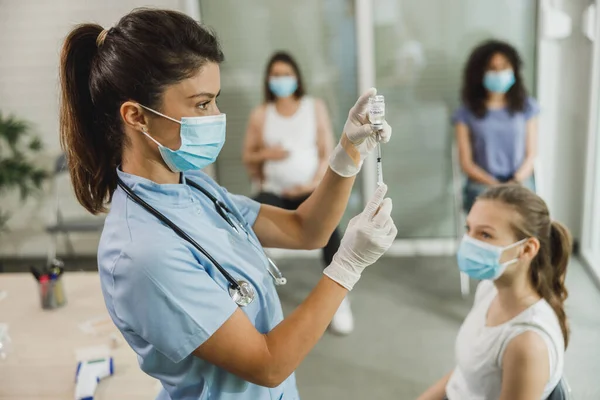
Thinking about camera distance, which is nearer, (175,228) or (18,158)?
(175,228)

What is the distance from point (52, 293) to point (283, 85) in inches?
73.6

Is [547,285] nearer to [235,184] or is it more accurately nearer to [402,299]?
[402,299]

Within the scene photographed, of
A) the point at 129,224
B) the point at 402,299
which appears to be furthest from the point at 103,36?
the point at 402,299

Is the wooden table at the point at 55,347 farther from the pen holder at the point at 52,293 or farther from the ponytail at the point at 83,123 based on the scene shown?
the ponytail at the point at 83,123

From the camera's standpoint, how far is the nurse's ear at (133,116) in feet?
4.01

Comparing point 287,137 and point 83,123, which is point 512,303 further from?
point 287,137

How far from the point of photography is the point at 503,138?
3.53m

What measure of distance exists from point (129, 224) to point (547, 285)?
1213 millimetres

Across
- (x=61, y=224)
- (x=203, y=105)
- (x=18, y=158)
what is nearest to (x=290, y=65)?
(x=61, y=224)

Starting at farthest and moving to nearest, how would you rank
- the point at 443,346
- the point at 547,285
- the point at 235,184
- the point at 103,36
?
the point at 235,184, the point at 443,346, the point at 547,285, the point at 103,36

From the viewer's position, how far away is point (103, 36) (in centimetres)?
125

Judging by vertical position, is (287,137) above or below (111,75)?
below

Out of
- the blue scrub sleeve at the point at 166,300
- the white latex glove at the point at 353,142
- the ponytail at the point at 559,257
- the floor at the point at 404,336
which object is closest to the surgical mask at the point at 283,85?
the floor at the point at 404,336

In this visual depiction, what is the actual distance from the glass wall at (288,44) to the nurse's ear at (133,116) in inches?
108
